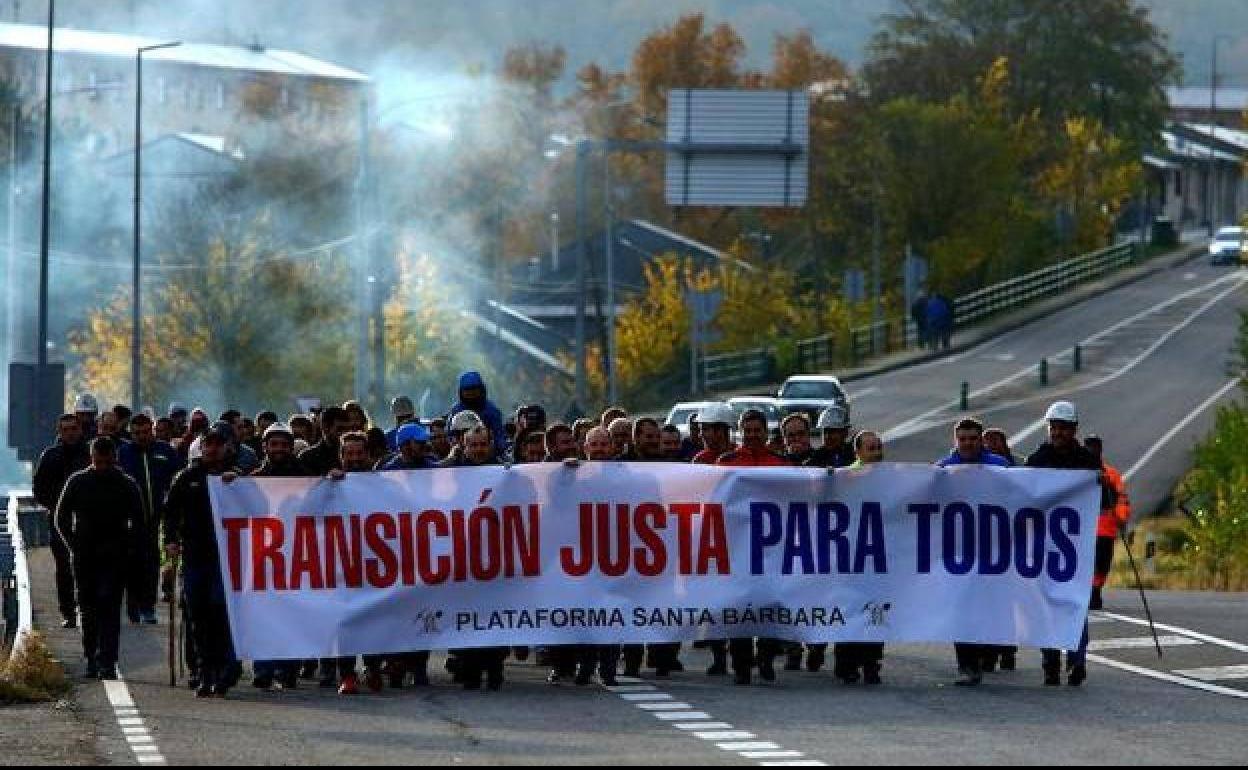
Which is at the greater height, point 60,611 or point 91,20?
point 91,20

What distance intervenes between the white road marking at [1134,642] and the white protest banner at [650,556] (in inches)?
129

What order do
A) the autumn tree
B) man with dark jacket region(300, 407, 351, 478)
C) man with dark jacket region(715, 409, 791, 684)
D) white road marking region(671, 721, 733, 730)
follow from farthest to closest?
the autumn tree
man with dark jacket region(300, 407, 351, 478)
man with dark jacket region(715, 409, 791, 684)
white road marking region(671, 721, 733, 730)

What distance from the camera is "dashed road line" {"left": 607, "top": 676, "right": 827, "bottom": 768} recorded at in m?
17.0

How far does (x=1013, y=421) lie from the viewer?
2598 inches

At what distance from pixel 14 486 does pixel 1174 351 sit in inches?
1142

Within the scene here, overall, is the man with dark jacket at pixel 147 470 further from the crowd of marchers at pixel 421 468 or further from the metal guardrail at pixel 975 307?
the metal guardrail at pixel 975 307

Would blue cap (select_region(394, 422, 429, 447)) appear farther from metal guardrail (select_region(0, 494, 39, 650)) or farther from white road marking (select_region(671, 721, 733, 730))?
white road marking (select_region(671, 721, 733, 730))

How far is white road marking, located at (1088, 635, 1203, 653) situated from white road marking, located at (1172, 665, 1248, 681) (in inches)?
55.5

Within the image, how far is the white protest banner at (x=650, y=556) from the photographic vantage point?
21203mm

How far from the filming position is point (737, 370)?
79000 millimetres

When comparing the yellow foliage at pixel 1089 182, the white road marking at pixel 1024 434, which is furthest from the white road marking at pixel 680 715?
the yellow foliage at pixel 1089 182

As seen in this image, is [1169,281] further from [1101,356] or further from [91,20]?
[91,20]

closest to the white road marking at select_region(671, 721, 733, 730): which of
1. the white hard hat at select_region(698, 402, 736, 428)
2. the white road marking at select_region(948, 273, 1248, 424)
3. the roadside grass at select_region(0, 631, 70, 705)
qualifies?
the white hard hat at select_region(698, 402, 736, 428)

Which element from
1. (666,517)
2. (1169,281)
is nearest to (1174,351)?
(1169,281)
